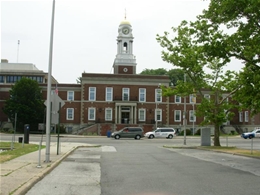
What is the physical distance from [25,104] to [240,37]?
167ft

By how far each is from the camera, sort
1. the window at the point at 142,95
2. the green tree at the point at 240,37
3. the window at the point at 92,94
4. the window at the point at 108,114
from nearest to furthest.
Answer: the green tree at the point at 240,37
the window at the point at 92,94
the window at the point at 108,114
the window at the point at 142,95

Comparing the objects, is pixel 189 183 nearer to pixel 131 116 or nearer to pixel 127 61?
pixel 131 116

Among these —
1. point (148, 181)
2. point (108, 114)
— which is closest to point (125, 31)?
point (108, 114)

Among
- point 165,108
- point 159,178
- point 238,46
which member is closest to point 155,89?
point 165,108

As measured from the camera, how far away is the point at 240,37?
19.0m

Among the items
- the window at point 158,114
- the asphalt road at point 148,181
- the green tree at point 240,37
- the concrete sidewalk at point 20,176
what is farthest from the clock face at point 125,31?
the asphalt road at point 148,181

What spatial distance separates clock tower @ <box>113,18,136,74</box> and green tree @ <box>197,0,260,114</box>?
51.8m

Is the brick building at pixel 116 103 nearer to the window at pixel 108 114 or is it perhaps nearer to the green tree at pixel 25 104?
the window at pixel 108 114

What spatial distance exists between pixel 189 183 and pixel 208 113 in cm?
1974

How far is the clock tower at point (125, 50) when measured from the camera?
7144cm

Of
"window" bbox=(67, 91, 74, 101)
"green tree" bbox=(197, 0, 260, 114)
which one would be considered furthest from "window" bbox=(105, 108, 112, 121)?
"green tree" bbox=(197, 0, 260, 114)

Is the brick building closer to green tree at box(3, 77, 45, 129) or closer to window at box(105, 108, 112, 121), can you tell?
window at box(105, 108, 112, 121)

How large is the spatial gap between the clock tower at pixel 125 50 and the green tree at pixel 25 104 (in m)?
16.7

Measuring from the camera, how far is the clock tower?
7144 centimetres
